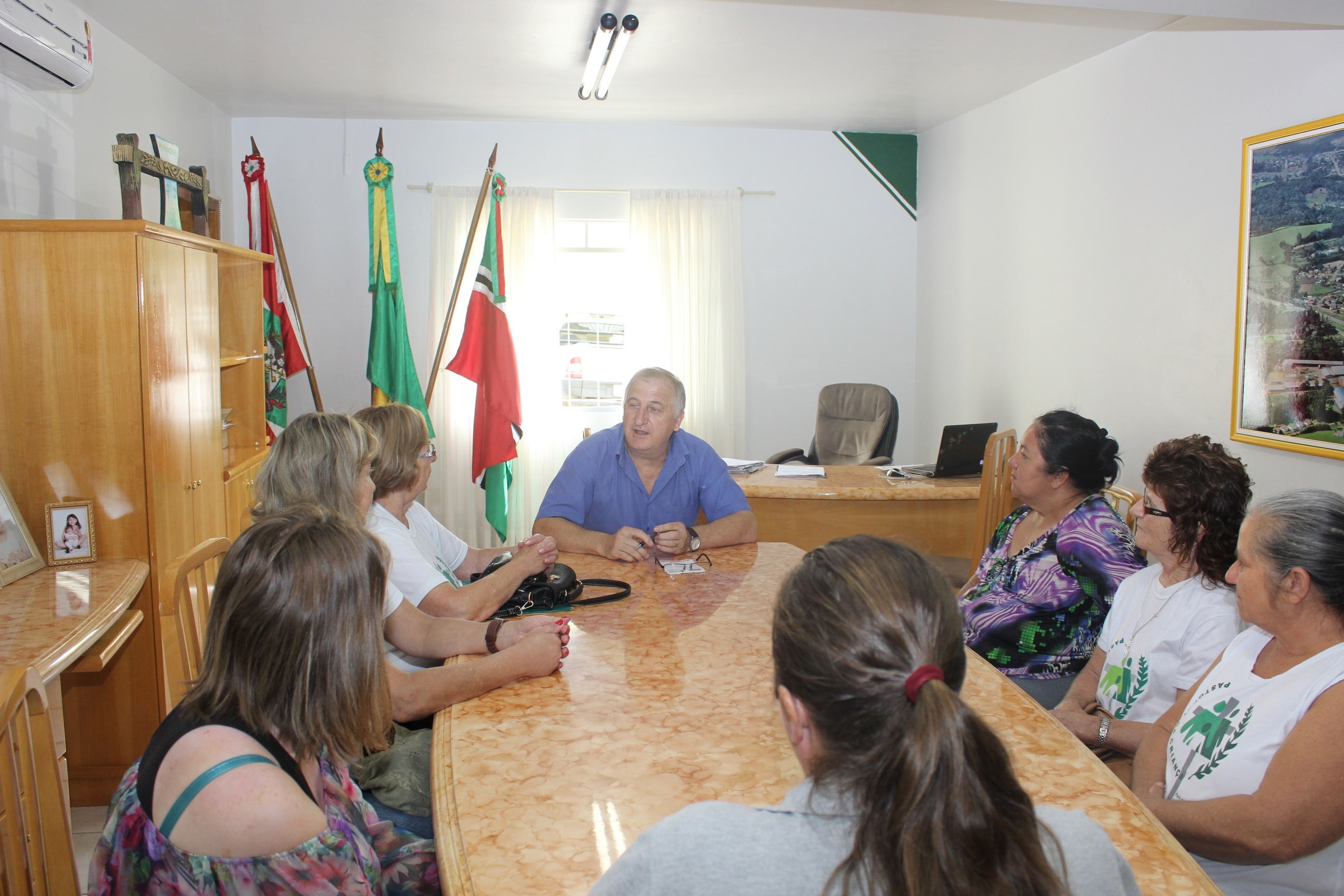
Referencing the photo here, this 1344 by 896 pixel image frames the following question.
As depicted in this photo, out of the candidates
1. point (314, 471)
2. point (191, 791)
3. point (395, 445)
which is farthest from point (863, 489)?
point (191, 791)

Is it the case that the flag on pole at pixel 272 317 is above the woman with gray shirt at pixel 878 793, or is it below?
above

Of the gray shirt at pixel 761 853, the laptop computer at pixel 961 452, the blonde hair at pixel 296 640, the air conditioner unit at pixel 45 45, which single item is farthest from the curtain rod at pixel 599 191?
the gray shirt at pixel 761 853

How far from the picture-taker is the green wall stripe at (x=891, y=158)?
231 inches

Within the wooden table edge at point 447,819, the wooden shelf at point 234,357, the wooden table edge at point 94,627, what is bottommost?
the wooden table edge at point 94,627

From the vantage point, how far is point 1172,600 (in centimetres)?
183

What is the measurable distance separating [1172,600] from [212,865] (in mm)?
1733

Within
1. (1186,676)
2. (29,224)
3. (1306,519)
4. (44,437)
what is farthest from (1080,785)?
(29,224)

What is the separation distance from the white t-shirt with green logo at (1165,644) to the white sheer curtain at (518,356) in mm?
4125

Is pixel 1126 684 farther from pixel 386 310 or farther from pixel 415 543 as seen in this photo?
pixel 386 310

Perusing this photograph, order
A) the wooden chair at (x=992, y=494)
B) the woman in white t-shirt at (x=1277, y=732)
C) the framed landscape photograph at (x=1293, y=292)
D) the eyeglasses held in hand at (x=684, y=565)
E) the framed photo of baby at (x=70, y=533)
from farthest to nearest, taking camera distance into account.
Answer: the wooden chair at (x=992, y=494), the framed landscape photograph at (x=1293, y=292), the framed photo of baby at (x=70, y=533), the eyeglasses held in hand at (x=684, y=565), the woman in white t-shirt at (x=1277, y=732)

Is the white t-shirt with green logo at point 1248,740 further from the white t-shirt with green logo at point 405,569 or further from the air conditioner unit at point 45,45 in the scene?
the air conditioner unit at point 45,45

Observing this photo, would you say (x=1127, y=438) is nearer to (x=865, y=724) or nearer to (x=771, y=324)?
(x=771, y=324)

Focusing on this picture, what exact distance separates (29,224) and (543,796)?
2465 mm

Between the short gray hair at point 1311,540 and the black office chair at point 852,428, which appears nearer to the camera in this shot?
the short gray hair at point 1311,540
